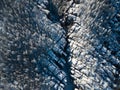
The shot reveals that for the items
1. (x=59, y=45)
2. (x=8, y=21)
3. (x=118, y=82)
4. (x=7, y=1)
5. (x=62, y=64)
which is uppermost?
(x=7, y=1)

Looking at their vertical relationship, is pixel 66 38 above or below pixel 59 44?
above

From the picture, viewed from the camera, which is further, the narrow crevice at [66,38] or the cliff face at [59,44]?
the narrow crevice at [66,38]

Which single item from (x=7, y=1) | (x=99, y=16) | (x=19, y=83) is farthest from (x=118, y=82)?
(x=7, y=1)

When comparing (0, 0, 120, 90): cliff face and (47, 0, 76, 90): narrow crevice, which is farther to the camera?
(47, 0, 76, 90): narrow crevice

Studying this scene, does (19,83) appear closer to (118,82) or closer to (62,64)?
(62,64)

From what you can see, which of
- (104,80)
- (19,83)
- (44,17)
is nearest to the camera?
(19,83)

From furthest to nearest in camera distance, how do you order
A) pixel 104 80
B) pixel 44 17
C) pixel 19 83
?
pixel 44 17
pixel 104 80
pixel 19 83

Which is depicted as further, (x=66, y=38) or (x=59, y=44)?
(x=66, y=38)

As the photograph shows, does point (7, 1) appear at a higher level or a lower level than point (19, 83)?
higher
